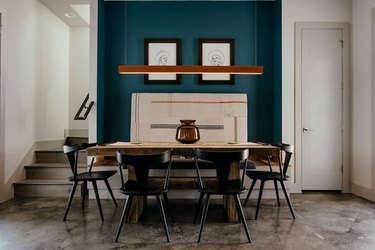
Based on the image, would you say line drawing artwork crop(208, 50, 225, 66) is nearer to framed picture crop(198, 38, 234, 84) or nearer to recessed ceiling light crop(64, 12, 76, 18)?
framed picture crop(198, 38, 234, 84)

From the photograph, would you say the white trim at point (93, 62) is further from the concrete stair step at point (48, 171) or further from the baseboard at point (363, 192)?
the baseboard at point (363, 192)

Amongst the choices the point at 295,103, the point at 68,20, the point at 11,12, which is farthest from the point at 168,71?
the point at 68,20

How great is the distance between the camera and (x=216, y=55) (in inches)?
197

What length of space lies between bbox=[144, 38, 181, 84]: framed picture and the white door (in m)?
2.03

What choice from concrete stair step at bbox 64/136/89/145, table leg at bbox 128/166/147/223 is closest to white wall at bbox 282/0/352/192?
table leg at bbox 128/166/147/223

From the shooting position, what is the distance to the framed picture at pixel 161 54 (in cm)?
501

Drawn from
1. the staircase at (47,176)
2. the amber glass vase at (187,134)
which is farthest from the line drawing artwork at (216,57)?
the staircase at (47,176)

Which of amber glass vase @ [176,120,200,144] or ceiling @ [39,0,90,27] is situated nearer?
amber glass vase @ [176,120,200,144]

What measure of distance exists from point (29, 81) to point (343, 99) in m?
5.03

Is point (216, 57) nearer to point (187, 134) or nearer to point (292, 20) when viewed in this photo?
point (292, 20)

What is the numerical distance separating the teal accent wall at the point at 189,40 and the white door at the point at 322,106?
1.73 ft

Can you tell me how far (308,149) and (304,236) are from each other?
222cm

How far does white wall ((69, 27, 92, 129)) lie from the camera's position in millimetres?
6359

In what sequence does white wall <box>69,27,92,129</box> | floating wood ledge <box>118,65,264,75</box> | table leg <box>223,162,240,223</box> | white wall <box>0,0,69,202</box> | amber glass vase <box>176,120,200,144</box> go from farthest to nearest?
white wall <box>69,27,92,129</box> → white wall <box>0,0,69,202</box> → floating wood ledge <box>118,65,264,75</box> → amber glass vase <box>176,120,200,144</box> → table leg <box>223,162,240,223</box>
